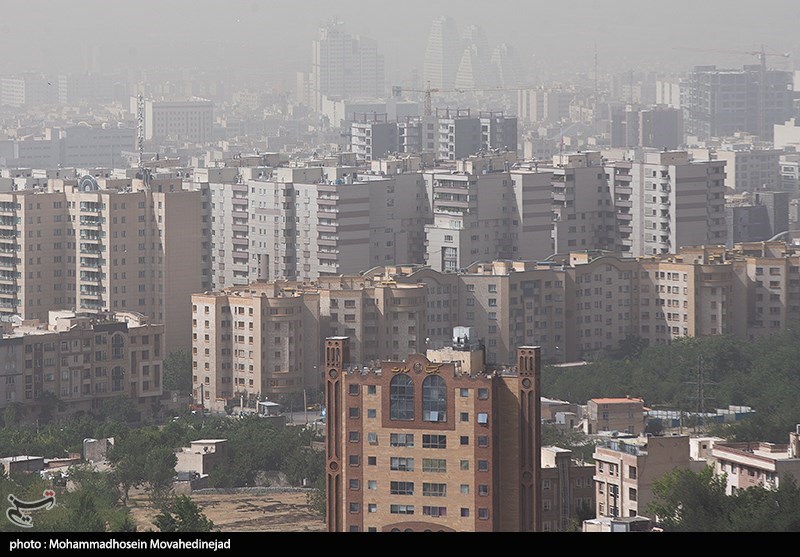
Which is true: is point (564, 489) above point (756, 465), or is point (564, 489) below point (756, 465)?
below

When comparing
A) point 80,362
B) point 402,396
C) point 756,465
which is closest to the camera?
point 402,396

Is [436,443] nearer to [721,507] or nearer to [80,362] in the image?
Result: [721,507]

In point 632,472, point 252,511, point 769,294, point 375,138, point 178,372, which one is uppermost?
point 375,138

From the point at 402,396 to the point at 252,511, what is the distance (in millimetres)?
4738

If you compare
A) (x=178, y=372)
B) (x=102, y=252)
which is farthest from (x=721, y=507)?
(x=102, y=252)

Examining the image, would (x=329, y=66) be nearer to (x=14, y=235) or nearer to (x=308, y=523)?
(x=14, y=235)

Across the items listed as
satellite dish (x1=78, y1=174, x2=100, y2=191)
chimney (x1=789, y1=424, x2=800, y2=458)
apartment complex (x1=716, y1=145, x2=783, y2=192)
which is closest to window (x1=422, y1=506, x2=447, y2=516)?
chimney (x1=789, y1=424, x2=800, y2=458)

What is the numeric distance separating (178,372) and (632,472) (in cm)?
903

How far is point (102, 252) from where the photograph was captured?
2578cm

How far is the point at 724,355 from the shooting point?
77.5ft

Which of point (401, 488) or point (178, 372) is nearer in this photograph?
point (401, 488)

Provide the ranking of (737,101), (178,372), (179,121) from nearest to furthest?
1. (178,372)
2. (737,101)
3. (179,121)

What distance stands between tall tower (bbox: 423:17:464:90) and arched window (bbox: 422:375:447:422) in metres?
61.0

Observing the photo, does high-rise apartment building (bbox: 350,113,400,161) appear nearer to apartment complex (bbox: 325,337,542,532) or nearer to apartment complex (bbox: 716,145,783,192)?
apartment complex (bbox: 716,145,783,192)
